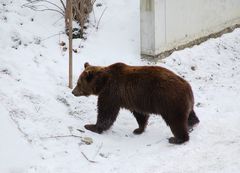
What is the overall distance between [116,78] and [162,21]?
2.75m

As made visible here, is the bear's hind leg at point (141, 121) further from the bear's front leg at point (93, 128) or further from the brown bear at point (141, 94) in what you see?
the bear's front leg at point (93, 128)

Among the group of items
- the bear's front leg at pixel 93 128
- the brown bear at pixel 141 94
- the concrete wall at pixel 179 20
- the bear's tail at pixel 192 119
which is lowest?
the bear's front leg at pixel 93 128

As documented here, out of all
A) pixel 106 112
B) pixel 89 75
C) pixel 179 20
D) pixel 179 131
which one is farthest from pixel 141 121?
pixel 179 20

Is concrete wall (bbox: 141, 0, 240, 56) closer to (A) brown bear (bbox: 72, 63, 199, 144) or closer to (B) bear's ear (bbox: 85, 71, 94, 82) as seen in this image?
(A) brown bear (bbox: 72, 63, 199, 144)

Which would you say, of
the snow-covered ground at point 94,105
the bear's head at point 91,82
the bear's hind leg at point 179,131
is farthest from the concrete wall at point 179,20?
the bear's hind leg at point 179,131

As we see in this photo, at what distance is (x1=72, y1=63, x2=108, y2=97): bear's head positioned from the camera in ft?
26.5

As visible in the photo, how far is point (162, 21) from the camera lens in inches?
405

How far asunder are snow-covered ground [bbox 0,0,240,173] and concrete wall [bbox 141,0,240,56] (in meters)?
0.28

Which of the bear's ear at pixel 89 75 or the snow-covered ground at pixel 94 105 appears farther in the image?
the bear's ear at pixel 89 75

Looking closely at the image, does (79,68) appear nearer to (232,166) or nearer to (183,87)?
(183,87)

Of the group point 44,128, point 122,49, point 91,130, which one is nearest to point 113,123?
point 91,130

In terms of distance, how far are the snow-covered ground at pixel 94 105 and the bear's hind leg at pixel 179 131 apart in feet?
0.33

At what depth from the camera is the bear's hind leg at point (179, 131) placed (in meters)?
7.37

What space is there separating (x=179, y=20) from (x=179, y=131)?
3964mm
